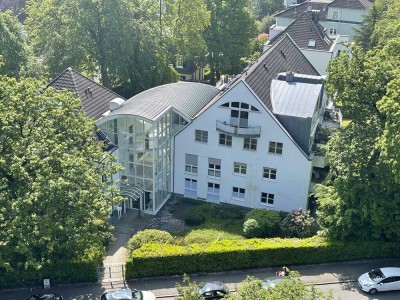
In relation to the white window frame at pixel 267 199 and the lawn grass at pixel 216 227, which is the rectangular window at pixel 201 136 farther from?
the white window frame at pixel 267 199

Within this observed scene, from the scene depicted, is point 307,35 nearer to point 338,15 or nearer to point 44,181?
point 338,15

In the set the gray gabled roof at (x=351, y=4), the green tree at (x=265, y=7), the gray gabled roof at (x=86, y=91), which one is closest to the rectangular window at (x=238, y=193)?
the gray gabled roof at (x=86, y=91)

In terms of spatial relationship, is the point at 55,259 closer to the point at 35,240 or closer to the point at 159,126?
the point at 35,240

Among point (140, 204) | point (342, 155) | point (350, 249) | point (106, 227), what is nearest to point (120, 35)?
point (140, 204)

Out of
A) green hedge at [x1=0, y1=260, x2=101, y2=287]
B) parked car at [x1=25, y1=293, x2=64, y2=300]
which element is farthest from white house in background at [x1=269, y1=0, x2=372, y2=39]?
parked car at [x1=25, y1=293, x2=64, y2=300]

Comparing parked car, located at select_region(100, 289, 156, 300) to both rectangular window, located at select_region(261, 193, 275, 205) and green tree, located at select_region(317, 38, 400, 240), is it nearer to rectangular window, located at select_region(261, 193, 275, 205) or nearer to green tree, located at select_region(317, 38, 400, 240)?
green tree, located at select_region(317, 38, 400, 240)
